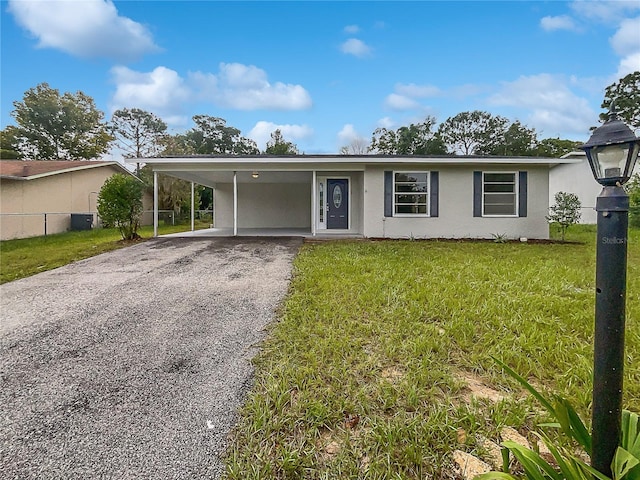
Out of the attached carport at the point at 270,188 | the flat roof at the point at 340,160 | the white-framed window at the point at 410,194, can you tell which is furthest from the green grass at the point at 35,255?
the white-framed window at the point at 410,194

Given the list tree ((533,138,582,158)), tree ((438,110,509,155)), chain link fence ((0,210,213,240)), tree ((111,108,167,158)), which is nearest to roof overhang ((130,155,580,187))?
chain link fence ((0,210,213,240))

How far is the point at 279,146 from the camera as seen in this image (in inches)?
1276

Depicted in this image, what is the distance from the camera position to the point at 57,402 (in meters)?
2.29

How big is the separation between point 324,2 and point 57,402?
36.0ft

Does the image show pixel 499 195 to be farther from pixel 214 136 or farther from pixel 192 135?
pixel 192 135

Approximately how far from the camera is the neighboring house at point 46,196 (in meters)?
12.7

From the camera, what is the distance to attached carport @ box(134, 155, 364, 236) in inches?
408

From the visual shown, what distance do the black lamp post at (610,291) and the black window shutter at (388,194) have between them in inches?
366

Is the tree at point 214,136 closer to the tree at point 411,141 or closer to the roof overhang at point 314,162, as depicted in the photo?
the tree at point 411,141

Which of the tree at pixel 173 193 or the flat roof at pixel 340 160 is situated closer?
the flat roof at pixel 340 160

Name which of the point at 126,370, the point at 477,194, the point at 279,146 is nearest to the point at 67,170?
the point at 126,370

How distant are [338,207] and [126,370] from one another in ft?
32.4

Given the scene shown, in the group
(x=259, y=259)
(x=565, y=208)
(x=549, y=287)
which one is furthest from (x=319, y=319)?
(x=565, y=208)

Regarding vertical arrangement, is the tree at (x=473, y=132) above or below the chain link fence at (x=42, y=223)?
above
